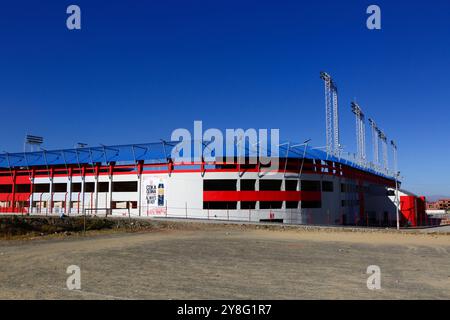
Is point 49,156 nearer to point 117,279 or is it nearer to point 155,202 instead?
point 155,202

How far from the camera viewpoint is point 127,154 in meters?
57.8

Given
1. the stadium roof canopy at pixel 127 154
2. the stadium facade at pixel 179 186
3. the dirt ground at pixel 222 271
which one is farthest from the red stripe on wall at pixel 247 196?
the dirt ground at pixel 222 271

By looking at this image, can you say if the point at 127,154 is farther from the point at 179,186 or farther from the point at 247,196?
the point at 247,196

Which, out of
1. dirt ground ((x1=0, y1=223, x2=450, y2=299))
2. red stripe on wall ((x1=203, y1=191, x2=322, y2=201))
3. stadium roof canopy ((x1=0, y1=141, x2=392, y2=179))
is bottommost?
dirt ground ((x1=0, y1=223, x2=450, y2=299))

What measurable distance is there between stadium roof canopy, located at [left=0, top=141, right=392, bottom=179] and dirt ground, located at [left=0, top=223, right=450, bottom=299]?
31.8 m

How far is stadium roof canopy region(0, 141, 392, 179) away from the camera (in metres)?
53.6

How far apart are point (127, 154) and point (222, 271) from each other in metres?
46.8

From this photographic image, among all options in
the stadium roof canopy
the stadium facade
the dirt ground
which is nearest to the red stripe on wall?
the stadium facade

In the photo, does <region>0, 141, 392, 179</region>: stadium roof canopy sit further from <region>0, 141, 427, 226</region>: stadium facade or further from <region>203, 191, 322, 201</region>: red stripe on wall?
<region>203, 191, 322, 201</region>: red stripe on wall

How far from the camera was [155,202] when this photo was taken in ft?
175

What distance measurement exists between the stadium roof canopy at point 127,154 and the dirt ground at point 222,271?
3184 cm

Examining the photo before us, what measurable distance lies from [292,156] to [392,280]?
1646 inches

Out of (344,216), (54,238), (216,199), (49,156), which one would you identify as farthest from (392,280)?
(49,156)

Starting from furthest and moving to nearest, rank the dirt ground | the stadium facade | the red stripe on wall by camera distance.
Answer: the stadium facade
the red stripe on wall
the dirt ground
